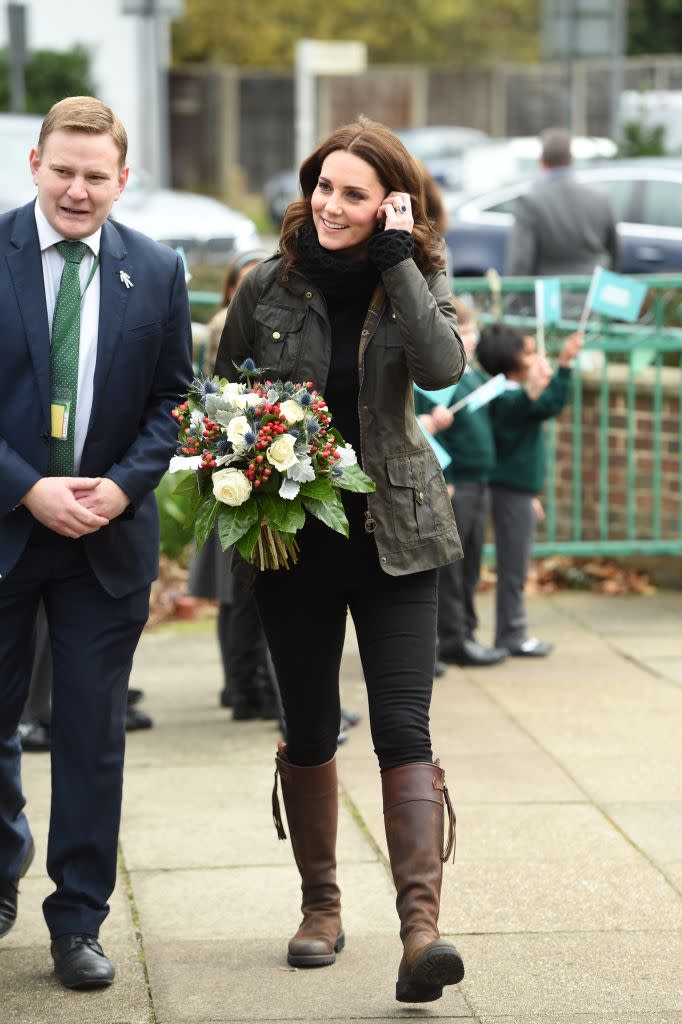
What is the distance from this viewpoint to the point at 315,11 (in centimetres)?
4434

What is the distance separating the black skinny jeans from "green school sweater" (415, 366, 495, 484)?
308 centimetres

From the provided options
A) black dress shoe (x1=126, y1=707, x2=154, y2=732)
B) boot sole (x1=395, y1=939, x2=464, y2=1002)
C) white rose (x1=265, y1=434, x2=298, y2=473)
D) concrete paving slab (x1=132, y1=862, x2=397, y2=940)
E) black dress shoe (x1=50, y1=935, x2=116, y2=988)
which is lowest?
black dress shoe (x1=126, y1=707, x2=154, y2=732)

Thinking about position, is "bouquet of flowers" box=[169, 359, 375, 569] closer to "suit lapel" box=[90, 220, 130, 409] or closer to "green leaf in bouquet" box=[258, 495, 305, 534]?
"green leaf in bouquet" box=[258, 495, 305, 534]

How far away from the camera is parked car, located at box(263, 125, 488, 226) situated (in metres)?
30.5

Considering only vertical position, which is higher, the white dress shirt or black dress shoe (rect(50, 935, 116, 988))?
the white dress shirt

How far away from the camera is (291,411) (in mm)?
A: 3719

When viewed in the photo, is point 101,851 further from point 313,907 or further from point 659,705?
point 659,705

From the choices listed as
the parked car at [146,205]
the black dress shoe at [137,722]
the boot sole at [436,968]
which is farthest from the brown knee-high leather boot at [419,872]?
the parked car at [146,205]

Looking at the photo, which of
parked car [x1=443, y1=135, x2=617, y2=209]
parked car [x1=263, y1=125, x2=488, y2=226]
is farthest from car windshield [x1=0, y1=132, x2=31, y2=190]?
parked car [x1=263, y1=125, x2=488, y2=226]

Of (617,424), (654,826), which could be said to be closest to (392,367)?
(654,826)

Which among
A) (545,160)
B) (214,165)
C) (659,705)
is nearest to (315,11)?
(214,165)

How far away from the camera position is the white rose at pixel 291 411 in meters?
3.71

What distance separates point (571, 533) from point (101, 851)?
5526 millimetres

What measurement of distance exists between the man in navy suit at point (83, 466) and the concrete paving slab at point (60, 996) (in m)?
0.04
